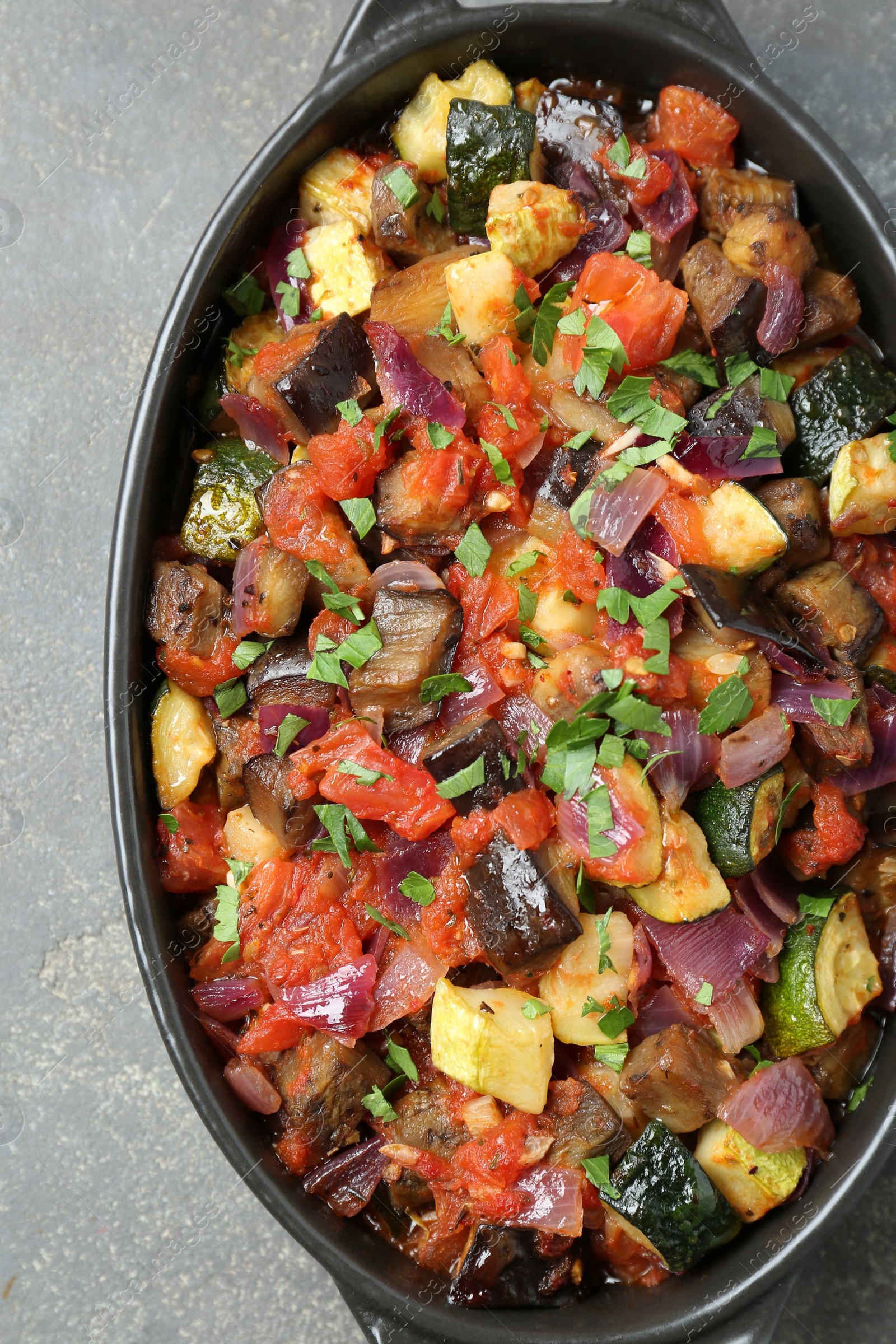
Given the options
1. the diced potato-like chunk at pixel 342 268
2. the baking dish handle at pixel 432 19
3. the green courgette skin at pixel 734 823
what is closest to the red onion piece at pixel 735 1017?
the green courgette skin at pixel 734 823

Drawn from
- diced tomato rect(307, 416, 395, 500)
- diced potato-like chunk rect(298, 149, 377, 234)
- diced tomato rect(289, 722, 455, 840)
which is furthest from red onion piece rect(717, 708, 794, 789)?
diced potato-like chunk rect(298, 149, 377, 234)

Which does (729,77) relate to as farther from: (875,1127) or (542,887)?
(875,1127)

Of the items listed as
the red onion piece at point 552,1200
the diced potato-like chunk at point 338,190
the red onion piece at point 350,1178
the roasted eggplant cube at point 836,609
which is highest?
the diced potato-like chunk at point 338,190

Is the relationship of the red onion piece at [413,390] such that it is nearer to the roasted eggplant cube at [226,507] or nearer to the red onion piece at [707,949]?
the roasted eggplant cube at [226,507]

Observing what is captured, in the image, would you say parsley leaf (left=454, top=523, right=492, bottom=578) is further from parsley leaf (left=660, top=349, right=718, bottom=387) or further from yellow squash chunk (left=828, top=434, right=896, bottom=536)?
yellow squash chunk (left=828, top=434, right=896, bottom=536)

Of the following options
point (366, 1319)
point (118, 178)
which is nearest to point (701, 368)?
point (118, 178)

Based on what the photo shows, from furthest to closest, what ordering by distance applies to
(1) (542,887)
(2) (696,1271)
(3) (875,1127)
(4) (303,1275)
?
(4) (303,1275)
(2) (696,1271)
(3) (875,1127)
(1) (542,887)
